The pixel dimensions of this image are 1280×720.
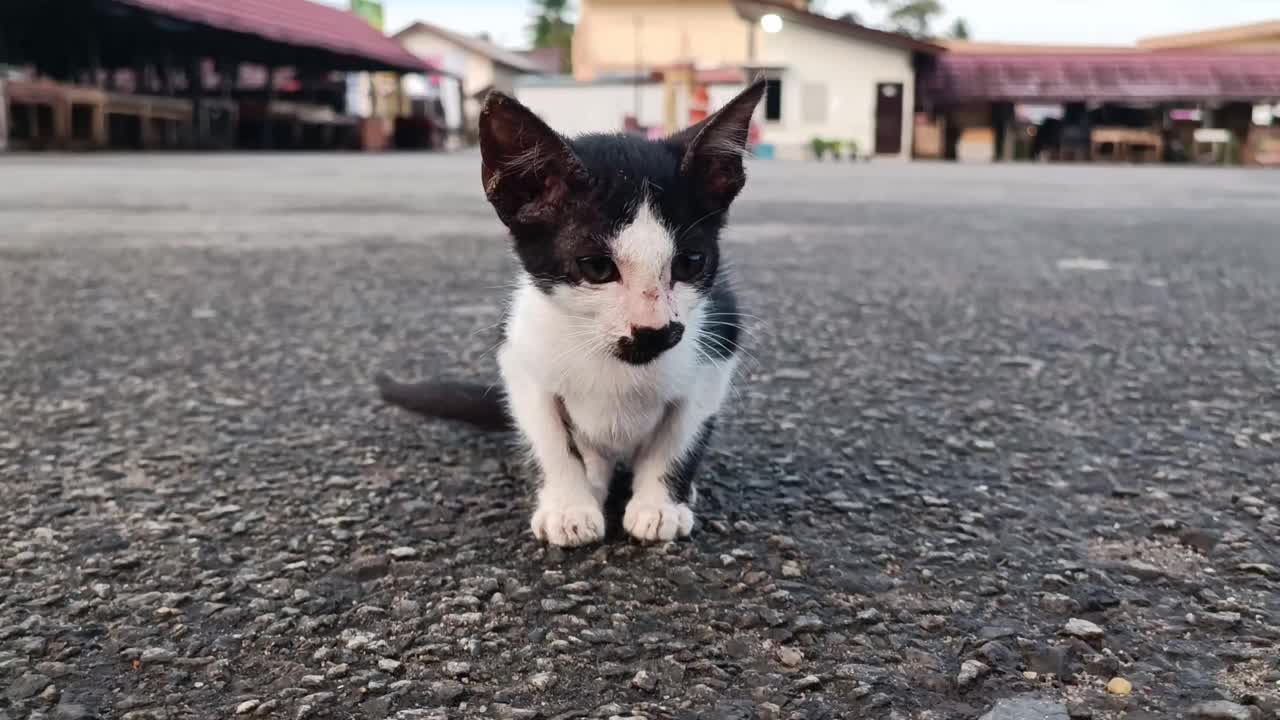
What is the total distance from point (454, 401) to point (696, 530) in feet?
2.54

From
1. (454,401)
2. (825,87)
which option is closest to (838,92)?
(825,87)

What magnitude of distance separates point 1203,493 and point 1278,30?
36805mm

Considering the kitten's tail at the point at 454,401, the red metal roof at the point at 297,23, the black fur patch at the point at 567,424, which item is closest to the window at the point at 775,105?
the red metal roof at the point at 297,23

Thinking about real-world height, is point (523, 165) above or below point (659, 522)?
above

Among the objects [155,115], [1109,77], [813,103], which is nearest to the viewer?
[155,115]

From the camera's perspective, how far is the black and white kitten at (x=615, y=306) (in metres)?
1.63

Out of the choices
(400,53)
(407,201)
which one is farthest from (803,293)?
(400,53)

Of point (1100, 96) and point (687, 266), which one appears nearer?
point (687, 266)

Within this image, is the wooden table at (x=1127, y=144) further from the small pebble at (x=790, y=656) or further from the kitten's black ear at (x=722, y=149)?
the small pebble at (x=790, y=656)

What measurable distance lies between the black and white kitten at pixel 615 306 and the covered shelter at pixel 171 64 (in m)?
17.5

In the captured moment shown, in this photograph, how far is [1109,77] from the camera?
29.0m

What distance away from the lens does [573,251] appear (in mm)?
1658

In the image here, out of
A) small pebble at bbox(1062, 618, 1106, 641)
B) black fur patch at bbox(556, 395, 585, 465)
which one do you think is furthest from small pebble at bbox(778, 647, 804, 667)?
black fur patch at bbox(556, 395, 585, 465)

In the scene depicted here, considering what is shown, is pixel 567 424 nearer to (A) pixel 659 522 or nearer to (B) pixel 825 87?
(A) pixel 659 522
